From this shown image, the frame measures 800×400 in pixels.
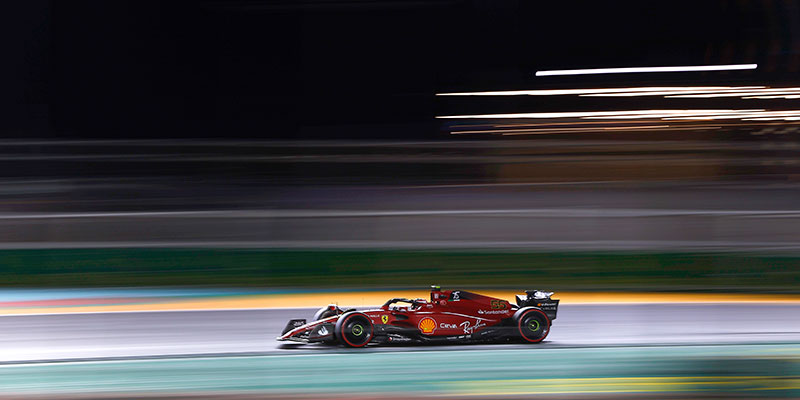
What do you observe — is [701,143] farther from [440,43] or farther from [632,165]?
[440,43]

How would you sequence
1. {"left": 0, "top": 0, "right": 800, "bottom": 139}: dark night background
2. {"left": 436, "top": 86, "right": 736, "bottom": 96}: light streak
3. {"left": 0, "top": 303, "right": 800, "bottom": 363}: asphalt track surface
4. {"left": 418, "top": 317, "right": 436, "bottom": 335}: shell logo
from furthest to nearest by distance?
{"left": 436, "top": 86, "right": 736, "bottom": 96}: light streak
{"left": 0, "top": 0, "right": 800, "bottom": 139}: dark night background
{"left": 0, "top": 303, "right": 800, "bottom": 363}: asphalt track surface
{"left": 418, "top": 317, "right": 436, "bottom": 335}: shell logo

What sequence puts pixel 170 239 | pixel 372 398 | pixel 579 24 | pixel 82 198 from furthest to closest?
1. pixel 579 24
2. pixel 82 198
3. pixel 170 239
4. pixel 372 398

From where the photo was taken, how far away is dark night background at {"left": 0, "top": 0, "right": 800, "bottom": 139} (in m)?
A: 12.6

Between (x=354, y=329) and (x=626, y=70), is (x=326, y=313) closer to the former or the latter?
(x=354, y=329)

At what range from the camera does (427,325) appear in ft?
9.96

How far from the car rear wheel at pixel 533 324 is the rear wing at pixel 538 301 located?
0.08 feet

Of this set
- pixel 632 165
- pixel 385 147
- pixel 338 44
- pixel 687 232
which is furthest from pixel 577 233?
pixel 338 44

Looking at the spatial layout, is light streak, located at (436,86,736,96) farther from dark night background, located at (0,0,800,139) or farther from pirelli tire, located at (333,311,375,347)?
pirelli tire, located at (333,311,375,347)

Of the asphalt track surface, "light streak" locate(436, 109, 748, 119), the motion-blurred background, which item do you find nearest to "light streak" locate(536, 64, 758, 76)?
the motion-blurred background

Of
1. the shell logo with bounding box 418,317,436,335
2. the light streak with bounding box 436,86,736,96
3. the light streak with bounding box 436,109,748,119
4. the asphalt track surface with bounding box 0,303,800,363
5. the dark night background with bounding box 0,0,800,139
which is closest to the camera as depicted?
the shell logo with bounding box 418,317,436,335

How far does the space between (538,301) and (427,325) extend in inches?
18.0

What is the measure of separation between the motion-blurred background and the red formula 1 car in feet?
0.72

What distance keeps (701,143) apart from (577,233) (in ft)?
11.6

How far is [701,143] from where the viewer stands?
1126cm
